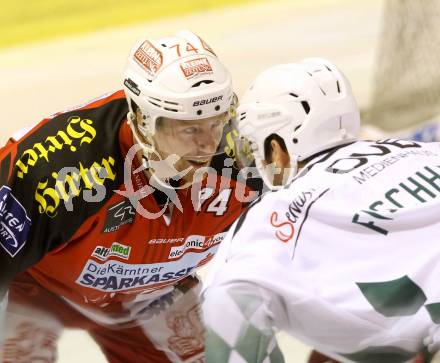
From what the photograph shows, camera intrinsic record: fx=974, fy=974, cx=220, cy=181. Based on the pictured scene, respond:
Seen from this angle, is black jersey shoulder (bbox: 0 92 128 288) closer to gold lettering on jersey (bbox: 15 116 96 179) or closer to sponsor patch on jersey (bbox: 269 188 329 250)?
gold lettering on jersey (bbox: 15 116 96 179)

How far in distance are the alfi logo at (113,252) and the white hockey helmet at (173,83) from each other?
26cm

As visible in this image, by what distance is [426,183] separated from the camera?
5.98ft

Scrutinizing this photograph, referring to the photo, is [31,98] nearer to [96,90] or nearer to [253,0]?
[96,90]

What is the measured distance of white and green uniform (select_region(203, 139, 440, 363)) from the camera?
5.81ft

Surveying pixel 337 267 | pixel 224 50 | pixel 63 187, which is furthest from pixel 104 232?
pixel 224 50

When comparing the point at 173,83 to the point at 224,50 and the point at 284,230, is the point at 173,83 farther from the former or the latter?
the point at 224,50

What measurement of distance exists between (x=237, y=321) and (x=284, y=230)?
19 centimetres

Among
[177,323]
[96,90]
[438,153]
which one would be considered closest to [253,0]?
[96,90]

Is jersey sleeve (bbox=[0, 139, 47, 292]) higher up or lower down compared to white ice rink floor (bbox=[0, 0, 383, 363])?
higher up

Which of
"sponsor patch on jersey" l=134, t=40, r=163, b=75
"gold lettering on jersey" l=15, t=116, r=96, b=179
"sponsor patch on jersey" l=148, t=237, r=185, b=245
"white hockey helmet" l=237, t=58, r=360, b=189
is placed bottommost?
"sponsor patch on jersey" l=148, t=237, r=185, b=245

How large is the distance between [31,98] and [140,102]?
2182mm

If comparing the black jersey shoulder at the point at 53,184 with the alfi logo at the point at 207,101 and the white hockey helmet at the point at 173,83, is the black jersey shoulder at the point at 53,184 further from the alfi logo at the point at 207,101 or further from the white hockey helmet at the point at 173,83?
the alfi logo at the point at 207,101

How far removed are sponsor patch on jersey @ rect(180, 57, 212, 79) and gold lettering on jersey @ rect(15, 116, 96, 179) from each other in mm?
267

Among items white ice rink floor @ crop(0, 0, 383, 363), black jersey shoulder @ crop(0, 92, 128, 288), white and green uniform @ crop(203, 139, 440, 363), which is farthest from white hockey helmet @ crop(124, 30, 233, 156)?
white ice rink floor @ crop(0, 0, 383, 363)
